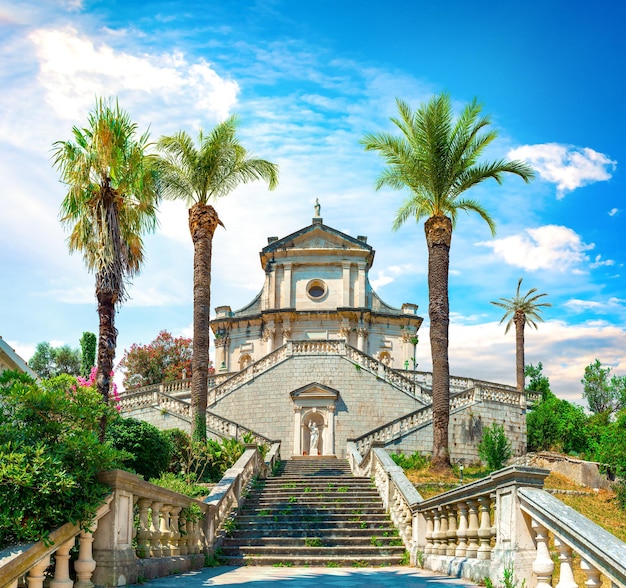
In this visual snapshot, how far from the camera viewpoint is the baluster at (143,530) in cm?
895

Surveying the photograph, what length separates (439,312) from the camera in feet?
81.8

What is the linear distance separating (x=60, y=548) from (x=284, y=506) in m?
10.6

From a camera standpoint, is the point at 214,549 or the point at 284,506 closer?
the point at 214,549

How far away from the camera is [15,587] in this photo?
5.81 metres

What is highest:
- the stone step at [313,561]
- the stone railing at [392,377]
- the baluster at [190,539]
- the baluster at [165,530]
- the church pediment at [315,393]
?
the stone railing at [392,377]

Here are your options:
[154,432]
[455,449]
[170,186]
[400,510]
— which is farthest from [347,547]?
[455,449]

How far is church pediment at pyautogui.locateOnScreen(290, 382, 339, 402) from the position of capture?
1235 inches

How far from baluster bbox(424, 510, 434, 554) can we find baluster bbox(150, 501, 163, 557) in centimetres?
472

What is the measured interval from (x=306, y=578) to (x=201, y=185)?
16238mm

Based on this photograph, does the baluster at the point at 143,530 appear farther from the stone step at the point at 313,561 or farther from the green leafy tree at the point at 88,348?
the green leafy tree at the point at 88,348

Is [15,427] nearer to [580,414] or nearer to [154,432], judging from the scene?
[154,432]

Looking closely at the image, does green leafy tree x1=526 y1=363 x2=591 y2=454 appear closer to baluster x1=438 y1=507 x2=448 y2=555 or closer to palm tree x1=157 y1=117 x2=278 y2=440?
palm tree x1=157 y1=117 x2=278 y2=440

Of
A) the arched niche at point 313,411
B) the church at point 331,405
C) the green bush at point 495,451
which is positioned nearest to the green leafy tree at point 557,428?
the church at point 331,405

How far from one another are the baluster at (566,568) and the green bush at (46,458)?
15.1 ft
